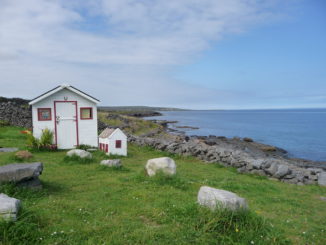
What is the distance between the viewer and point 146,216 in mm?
6191

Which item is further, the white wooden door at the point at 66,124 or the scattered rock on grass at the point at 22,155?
the white wooden door at the point at 66,124

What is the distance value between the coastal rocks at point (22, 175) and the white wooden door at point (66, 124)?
10.5 m

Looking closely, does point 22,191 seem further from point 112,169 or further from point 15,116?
point 15,116

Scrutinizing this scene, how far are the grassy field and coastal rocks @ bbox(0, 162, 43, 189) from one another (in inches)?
10.0

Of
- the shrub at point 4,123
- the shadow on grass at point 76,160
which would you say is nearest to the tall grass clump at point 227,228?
the shadow on grass at point 76,160

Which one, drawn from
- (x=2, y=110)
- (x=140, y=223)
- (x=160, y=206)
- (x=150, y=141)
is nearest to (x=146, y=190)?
(x=160, y=206)

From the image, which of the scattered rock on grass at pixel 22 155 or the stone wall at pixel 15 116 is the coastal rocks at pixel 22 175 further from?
the stone wall at pixel 15 116

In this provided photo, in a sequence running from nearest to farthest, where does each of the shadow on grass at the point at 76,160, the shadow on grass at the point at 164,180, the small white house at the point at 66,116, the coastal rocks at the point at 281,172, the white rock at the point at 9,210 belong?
the white rock at the point at 9,210 < the shadow on grass at the point at 164,180 < the shadow on grass at the point at 76,160 < the coastal rocks at the point at 281,172 < the small white house at the point at 66,116

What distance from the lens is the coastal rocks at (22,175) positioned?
7145mm

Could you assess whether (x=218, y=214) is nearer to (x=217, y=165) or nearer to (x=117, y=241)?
(x=117, y=241)

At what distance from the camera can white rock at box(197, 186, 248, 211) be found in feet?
17.9

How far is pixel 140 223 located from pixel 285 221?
3.86m

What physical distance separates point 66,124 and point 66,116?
543 millimetres

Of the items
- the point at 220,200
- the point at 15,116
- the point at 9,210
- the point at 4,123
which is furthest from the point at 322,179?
the point at 15,116
